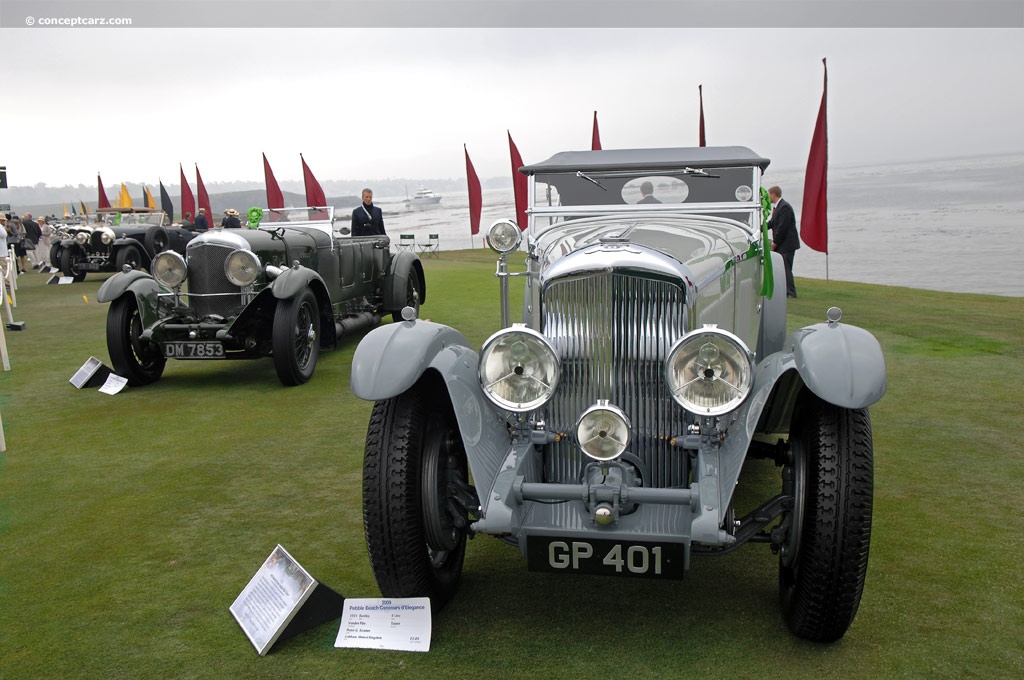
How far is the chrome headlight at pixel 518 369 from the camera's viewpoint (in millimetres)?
2750

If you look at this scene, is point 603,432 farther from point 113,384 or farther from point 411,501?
point 113,384

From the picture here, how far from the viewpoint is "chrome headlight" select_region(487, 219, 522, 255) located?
156 inches

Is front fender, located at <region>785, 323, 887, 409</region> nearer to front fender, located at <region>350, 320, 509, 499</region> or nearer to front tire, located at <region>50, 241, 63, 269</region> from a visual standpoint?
front fender, located at <region>350, 320, 509, 499</region>

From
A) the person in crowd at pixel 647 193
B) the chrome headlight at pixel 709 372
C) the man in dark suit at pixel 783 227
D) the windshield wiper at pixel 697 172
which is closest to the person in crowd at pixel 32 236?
the man in dark suit at pixel 783 227

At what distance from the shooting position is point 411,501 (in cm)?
276

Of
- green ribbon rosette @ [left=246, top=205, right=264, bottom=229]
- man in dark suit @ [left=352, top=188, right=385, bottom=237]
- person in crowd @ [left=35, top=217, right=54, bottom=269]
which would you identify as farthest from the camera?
person in crowd @ [left=35, top=217, right=54, bottom=269]

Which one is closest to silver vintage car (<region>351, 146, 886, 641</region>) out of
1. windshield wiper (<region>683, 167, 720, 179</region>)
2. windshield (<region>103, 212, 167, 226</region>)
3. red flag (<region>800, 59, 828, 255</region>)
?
windshield wiper (<region>683, 167, 720, 179</region>)

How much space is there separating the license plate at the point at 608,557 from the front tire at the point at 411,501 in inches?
17.0

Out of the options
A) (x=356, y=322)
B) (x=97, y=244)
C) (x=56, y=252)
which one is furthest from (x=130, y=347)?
(x=56, y=252)

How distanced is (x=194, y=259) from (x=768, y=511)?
5789 mm

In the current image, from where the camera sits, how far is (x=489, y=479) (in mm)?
2770

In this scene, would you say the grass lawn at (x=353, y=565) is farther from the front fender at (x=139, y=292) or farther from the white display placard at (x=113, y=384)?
the front fender at (x=139, y=292)

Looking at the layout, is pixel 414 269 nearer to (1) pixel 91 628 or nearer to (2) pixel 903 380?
(2) pixel 903 380

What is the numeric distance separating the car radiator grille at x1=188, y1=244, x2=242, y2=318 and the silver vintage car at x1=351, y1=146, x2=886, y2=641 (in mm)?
4331
